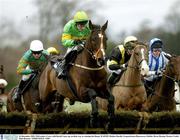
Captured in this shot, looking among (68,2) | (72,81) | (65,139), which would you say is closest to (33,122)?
(72,81)

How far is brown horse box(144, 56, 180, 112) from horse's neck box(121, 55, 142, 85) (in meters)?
0.53

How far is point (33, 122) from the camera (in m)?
10.4

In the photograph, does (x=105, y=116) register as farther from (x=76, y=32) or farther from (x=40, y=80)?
(x=40, y=80)

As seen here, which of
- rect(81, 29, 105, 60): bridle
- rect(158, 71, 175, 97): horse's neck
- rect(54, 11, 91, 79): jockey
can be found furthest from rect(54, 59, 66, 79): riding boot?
rect(158, 71, 175, 97): horse's neck

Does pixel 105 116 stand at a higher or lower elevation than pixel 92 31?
lower

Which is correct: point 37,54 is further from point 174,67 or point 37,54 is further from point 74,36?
point 174,67

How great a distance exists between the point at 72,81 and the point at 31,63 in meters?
2.49

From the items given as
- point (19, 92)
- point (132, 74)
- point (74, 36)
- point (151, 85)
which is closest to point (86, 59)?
point (74, 36)

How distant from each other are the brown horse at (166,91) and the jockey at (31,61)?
2.45 m

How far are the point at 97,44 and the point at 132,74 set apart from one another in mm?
1935

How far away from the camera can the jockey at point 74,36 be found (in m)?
11.3

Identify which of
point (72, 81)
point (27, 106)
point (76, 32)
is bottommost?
point (27, 106)

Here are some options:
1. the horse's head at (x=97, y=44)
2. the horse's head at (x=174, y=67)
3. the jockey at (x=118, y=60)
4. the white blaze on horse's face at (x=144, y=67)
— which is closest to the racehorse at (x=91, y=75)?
the horse's head at (x=97, y=44)

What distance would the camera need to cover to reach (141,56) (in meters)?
11.2
